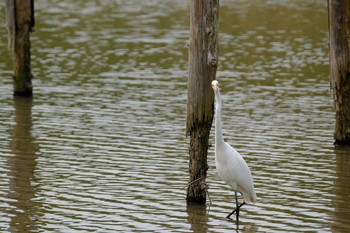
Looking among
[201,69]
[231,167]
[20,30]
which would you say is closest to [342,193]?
[231,167]

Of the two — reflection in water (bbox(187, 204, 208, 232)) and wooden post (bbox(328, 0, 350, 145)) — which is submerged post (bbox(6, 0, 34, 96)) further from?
reflection in water (bbox(187, 204, 208, 232))

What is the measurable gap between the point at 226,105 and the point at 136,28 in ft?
45.2

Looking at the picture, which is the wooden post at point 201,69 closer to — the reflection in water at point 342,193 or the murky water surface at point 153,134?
the murky water surface at point 153,134

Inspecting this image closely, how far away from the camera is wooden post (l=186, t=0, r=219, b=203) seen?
466 inches

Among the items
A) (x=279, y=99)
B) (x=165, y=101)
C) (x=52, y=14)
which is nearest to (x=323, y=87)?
(x=279, y=99)

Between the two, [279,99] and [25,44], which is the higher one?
[25,44]

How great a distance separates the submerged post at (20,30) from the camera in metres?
19.6

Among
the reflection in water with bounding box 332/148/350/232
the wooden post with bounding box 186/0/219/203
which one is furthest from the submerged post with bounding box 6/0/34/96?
the wooden post with bounding box 186/0/219/203

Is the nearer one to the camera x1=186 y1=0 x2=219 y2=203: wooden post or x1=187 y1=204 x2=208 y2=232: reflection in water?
x1=187 y1=204 x2=208 y2=232: reflection in water

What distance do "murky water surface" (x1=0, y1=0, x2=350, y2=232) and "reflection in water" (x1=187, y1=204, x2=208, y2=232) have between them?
0.08ft

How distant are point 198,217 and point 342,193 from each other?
2480 millimetres

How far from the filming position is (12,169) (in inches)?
579

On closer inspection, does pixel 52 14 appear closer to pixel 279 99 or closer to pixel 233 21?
pixel 233 21

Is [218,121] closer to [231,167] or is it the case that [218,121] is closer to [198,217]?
[231,167]
